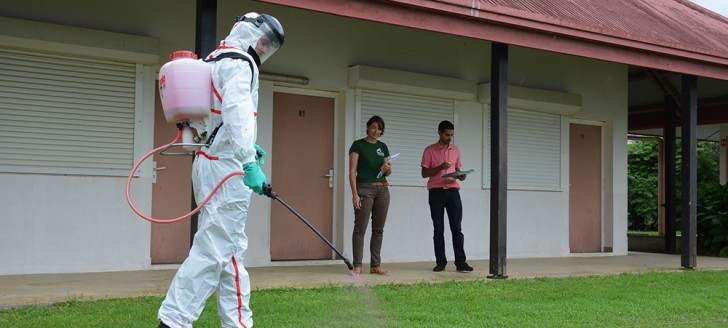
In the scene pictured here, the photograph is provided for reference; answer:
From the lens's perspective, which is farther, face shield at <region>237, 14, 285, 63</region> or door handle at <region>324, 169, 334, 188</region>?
door handle at <region>324, 169, 334, 188</region>

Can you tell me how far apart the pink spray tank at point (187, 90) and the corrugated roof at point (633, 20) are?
374 cm

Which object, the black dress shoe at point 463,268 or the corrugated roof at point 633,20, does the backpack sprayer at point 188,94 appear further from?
the black dress shoe at point 463,268

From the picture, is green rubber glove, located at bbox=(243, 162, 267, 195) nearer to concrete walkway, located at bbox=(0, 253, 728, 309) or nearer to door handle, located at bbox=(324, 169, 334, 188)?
concrete walkway, located at bbox=(0, 253, 728, 309)

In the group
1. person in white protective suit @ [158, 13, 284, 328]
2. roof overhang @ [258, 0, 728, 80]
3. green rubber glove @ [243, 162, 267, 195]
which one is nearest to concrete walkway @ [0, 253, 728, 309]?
person in white protective suit @ [158, 13, 284, 328]

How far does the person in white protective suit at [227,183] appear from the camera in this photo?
4.70m

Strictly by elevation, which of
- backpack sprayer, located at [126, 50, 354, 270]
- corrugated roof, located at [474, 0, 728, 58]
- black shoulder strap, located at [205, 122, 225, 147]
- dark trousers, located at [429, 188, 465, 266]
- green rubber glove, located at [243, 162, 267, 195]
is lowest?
dark trousers, located at [429, 188, 465, 266]

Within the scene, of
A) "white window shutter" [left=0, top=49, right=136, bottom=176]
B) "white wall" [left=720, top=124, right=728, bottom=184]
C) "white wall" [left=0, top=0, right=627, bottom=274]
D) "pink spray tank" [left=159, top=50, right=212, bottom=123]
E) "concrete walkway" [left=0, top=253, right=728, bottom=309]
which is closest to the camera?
"pink spray tank" [left=159, top=50, right=212, bottom=123]

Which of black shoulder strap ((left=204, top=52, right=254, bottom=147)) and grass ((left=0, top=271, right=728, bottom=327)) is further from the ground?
black shoulder strap ((left=204, top=52, right=254, bottom=147))

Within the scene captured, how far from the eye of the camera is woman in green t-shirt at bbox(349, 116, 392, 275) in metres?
8.66

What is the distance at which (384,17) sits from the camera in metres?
7.66

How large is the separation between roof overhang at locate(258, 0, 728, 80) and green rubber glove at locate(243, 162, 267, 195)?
2.36 meters

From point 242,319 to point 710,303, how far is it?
4.17 m

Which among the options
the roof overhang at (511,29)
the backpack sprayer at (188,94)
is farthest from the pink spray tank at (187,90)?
the roof overhang at (511,29)

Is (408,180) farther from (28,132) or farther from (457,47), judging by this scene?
(28,132)
